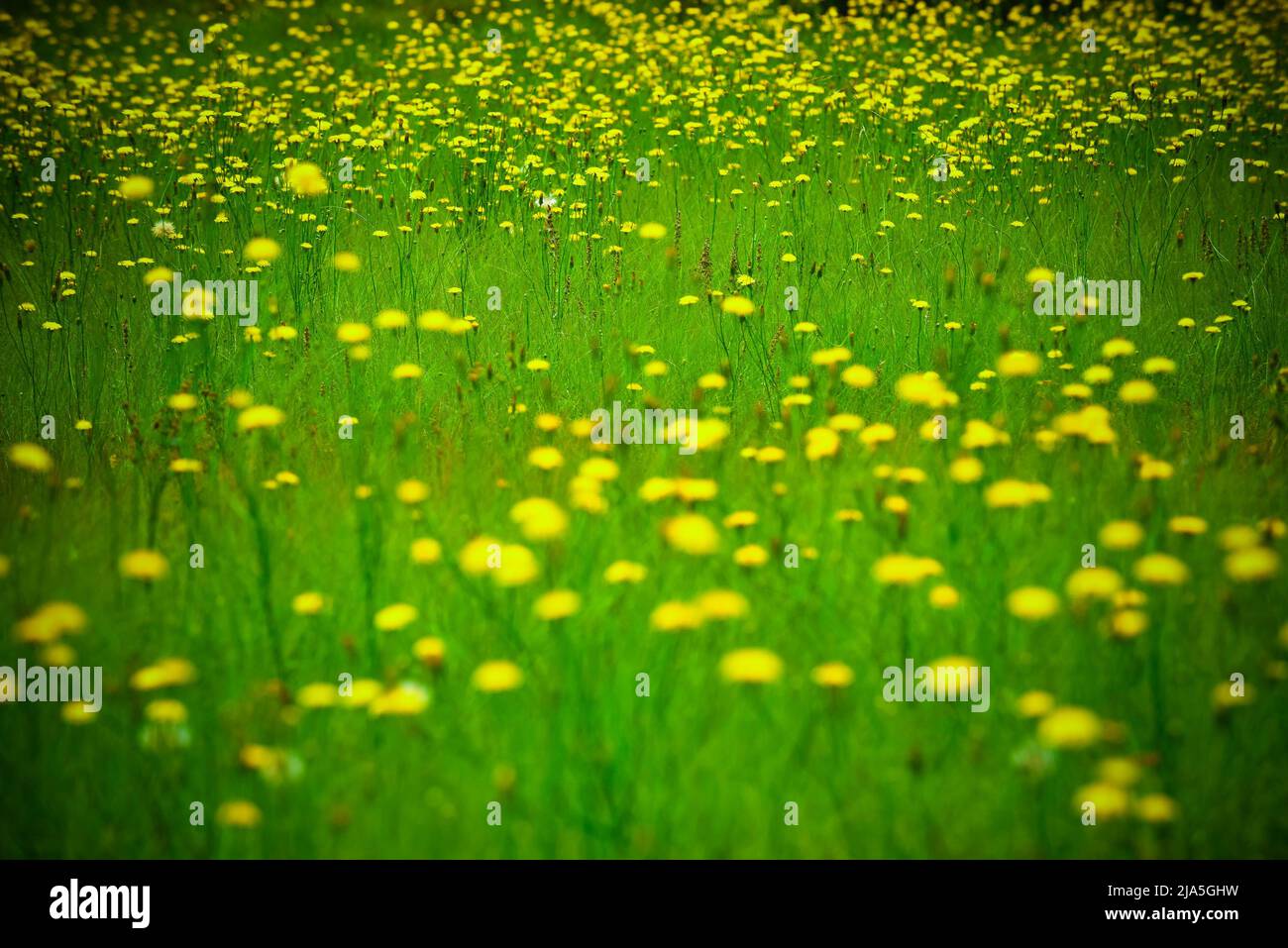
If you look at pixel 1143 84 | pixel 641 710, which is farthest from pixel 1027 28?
pixel 641 710

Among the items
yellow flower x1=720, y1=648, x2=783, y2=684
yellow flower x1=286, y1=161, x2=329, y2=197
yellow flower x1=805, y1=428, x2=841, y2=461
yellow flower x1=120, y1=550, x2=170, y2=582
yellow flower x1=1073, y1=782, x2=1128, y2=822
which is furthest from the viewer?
yellow flower x1=286, y1=161, x2=329, y2=197

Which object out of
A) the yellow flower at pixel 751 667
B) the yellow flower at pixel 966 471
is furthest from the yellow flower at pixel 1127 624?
the yellow flower at pixel 751 667

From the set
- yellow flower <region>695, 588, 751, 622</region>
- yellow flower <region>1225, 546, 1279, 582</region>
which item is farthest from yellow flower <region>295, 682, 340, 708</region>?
yellow flower <region>1225, 546, 1279, 582</region>

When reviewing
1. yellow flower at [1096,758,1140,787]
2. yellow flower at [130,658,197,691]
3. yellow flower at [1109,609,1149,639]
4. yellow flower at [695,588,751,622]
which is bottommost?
yellow flower at [1096,758,1140,787]

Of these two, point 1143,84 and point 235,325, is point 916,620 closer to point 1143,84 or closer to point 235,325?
point 235,325

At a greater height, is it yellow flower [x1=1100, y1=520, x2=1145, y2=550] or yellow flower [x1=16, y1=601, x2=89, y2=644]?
yellow flower [x1=1100, y1=520, x2=1145, y2=550]

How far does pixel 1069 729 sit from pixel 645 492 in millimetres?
1282

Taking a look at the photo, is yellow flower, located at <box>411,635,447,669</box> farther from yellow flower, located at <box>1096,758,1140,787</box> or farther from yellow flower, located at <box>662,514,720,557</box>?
yellow flower, located at <box>1096,758,1140,787</box>

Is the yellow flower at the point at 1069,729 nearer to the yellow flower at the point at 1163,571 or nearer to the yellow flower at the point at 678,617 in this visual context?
the yellow flower at the point at 1163,571

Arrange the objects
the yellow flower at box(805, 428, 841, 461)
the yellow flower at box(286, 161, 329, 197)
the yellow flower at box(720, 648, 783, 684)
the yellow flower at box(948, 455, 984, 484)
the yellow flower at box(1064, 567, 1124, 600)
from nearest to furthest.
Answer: the yellow flower at box(720, 648, 783, 684) → the yellow flower at box(1064, 567, 1124, 600) → the yellow flower at box(948, 455, 984, 484) → the yellow flower at box(805, 428, 841, 461) → the yellow flower at box(286, 161, 329, 197)

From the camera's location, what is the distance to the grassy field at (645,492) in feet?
6.68

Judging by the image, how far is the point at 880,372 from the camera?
168 inches

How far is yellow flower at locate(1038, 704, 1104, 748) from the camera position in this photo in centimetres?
184
